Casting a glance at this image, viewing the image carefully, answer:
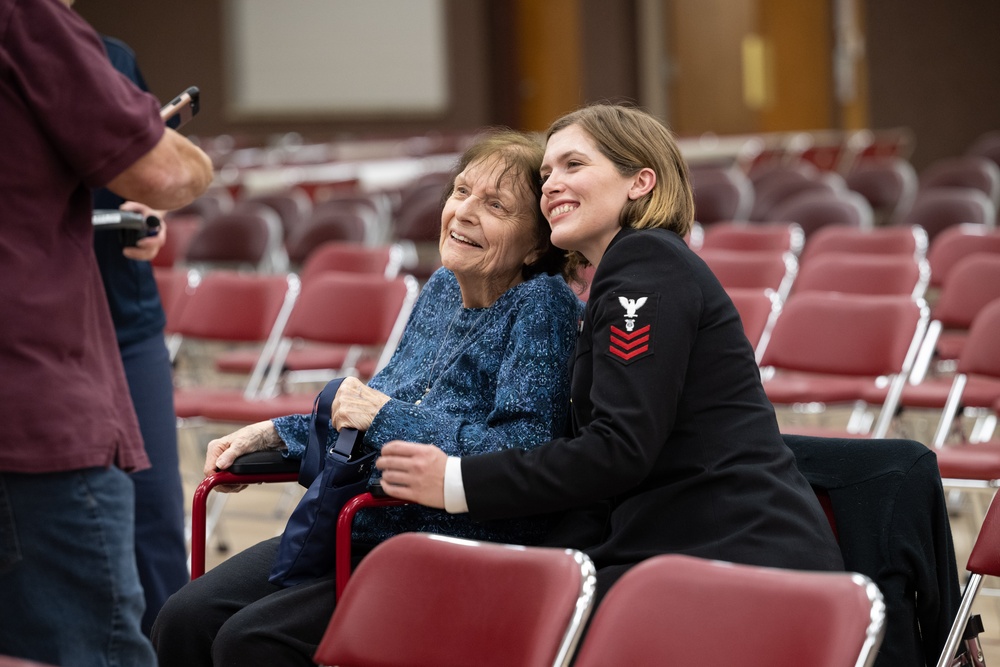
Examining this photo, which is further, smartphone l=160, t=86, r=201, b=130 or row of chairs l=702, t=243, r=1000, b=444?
row of chairs l=702, t=243, r=1000, b=444

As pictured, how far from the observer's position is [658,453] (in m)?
2.12

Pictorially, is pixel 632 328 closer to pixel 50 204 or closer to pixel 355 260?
pixel 50 204

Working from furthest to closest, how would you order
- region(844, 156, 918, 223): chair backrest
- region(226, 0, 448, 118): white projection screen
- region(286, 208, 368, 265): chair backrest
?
1. region(226, 0, 448, 118): white projection screen
2. region(844, 156, 918, 223): chair backrest
3. region(286, 208, 368, 265): chair backrest

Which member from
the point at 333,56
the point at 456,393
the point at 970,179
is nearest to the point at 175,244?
the point at 970,179

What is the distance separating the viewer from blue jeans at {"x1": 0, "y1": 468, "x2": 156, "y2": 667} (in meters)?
1.74

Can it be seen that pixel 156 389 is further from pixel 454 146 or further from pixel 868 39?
pixel 868 39

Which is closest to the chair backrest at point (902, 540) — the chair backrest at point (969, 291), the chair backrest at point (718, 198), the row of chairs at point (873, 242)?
the chair backrest at point (969, 291)

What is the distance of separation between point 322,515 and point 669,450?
2.17ft

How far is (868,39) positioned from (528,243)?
16091mm

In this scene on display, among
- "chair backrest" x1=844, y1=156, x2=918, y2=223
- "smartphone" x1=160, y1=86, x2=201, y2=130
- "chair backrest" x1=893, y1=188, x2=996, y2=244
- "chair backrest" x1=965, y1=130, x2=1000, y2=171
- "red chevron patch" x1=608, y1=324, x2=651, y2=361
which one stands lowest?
"chair backrest" x1=965, y1=130, x2=1000, y2=171

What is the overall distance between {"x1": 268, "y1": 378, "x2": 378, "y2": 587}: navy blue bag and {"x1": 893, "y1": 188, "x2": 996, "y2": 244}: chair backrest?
605cm

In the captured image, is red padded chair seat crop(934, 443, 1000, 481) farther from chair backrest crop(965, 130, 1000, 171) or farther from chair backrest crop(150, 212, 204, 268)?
chair backrest crop(965, 130, 1000, 171)

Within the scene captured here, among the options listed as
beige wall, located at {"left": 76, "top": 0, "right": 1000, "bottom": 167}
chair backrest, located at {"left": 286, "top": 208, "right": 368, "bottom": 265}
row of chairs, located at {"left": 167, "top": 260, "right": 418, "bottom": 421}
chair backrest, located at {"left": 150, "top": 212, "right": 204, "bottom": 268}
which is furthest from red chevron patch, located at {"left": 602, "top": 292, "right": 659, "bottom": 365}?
beige wall, located at {"left": 76, "top": 0, "right": 1000, "bottom": 167}

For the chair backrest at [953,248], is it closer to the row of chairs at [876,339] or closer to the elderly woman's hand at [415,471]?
the row of chairs at [876,339]
